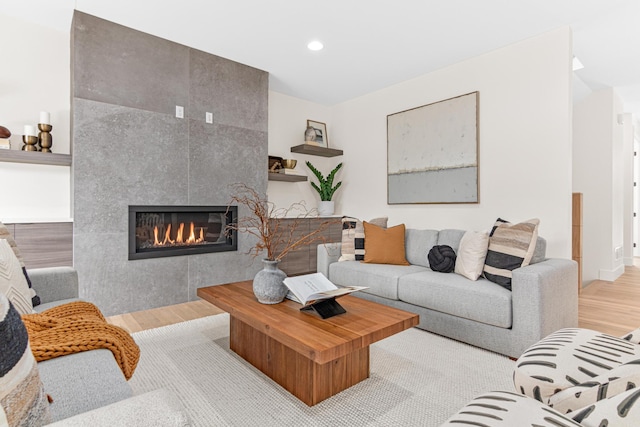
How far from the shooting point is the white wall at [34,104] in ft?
9.53

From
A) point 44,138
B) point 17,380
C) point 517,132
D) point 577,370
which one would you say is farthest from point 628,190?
point 44,138

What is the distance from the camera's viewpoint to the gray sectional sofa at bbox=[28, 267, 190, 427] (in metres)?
0.65

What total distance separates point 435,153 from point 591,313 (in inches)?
85.9

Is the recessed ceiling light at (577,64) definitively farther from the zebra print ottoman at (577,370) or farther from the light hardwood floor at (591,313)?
the zebra print ottoman at (577,370)

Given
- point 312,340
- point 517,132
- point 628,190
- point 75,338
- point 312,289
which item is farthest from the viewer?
point 628,190

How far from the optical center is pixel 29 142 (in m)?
2.87

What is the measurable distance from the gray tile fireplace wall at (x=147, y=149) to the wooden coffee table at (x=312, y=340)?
4.93 ft

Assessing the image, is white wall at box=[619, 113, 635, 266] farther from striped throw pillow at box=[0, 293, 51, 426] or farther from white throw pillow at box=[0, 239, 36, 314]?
white throw pillow at box=[0, 239, 36, 314]

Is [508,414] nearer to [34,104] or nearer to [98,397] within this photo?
[98,397]

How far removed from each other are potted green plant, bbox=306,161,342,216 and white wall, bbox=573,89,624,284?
3.51m

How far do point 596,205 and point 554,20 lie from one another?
3.07 metres

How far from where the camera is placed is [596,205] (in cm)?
479

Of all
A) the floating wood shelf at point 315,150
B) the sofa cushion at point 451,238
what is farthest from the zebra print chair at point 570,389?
the floating wood shelf at point 315,150

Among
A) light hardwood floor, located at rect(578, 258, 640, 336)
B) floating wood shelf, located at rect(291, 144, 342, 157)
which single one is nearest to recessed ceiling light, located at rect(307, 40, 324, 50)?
floating wood shelf, located at rect(291, 144, 342, 157)
